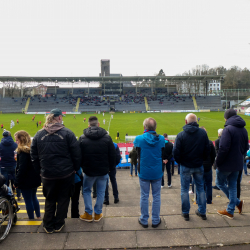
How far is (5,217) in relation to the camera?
3008mm

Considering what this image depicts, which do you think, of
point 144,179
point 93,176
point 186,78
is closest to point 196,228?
point 144,179

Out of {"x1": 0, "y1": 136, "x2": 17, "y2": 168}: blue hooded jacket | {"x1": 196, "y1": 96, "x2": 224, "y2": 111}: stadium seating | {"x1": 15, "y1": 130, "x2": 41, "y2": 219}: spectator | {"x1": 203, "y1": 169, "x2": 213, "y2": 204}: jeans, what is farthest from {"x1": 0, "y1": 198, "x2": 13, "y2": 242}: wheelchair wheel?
{"x1": 196, "y1": 96, "x2": 224, "y2": 111}: stadium seating

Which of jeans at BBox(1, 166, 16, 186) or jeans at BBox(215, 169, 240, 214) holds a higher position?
jeans at BBox(215, 169, 240, 214)

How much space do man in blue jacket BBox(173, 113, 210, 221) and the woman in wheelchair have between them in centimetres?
289

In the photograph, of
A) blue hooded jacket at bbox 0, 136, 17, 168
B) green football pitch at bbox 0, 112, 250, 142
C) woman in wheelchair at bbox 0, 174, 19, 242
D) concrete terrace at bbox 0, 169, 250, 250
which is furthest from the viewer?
green football pitch at bbox 0, 112, 250, 142

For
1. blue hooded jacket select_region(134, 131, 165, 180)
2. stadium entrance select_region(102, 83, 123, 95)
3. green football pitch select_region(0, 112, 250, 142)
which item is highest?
stadium entrance select_region(102, 83, 123, 95)

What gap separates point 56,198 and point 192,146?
2.54 metres

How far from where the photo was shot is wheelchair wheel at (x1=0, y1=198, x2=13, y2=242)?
296 cm

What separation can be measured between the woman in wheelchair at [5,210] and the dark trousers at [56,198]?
523 millimetres

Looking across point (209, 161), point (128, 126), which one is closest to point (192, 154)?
point (209, 161)

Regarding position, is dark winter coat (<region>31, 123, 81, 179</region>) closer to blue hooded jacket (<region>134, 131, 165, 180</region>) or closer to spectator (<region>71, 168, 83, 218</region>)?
spectator (<region>71, 168, 83, 218</region>)

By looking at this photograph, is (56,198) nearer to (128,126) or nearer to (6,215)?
(6,215)

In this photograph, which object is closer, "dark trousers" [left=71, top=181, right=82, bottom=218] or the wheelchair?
the wheelchair

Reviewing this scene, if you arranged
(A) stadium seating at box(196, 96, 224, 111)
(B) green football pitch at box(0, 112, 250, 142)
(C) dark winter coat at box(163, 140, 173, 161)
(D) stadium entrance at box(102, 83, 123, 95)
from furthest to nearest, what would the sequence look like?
(D) stadium entrance at box(102, 83, 123, 95)
(A) stadium seating at box(196, 96, 224, 111)
(B) green football pitch at box(0, 112, 250, 142)
(C) dark winter coat at box(163, 140, 173, 161)
